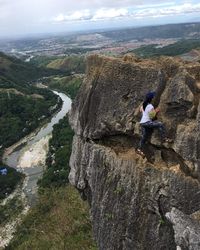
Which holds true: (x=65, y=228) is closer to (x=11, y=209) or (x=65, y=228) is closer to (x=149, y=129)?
(x=149, y=129)

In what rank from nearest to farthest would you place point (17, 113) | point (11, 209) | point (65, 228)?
point (65, 228), point (11, 209), point (17, 113)

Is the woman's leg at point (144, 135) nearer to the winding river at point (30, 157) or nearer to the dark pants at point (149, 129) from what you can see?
the dark pants at point (149, 129)

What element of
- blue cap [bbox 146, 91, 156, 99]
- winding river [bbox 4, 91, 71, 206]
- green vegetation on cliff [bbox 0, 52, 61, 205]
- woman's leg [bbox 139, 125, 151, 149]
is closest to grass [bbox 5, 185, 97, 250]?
woman's leg [bbox 139, 125, 151, 149]

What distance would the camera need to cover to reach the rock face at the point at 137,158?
13391 millimetres

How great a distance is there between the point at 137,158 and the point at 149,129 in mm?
1037

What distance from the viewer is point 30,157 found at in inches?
2972

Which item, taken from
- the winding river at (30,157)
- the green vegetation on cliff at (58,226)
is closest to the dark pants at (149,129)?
the green vegetation on cliff at (58,226)

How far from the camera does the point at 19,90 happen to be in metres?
123

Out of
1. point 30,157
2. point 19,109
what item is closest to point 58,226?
point 30,157

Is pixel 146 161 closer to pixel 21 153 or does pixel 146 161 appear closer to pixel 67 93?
pixel 21 153

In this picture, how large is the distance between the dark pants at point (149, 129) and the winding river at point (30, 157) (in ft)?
135

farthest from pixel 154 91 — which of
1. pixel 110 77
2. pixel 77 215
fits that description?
pixel 77 215

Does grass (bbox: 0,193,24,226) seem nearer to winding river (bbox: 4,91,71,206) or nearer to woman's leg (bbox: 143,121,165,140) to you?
winding river (bbox: 4,91,71,206)

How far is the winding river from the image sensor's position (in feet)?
201
